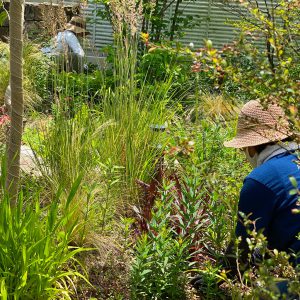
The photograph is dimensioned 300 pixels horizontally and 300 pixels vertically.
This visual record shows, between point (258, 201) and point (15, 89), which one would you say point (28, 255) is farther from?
point (258, 201)

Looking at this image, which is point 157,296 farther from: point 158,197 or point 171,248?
point 158,197

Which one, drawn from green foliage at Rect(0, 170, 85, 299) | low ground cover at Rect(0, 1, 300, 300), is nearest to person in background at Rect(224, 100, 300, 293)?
low ground cover at Rect(0, 1, 300, 300)

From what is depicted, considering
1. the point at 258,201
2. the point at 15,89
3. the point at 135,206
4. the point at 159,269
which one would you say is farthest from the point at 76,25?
the point at 258,201

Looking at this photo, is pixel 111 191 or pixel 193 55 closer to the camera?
pixel 193 55

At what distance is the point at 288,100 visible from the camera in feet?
7.27

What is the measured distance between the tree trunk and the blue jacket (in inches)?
52.1

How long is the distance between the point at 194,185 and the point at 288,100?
6.08 ft

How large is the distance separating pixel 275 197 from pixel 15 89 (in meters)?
1.53

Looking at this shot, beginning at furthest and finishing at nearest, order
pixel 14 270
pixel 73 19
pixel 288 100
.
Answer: pixel 73 19 → pixel 14 270 → pixel 288 100

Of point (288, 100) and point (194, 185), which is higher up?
point (288, 100)

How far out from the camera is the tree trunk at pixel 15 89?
3723 millimetres

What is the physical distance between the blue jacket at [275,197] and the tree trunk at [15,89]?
4.34 ft

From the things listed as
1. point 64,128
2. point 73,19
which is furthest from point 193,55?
point 73,19

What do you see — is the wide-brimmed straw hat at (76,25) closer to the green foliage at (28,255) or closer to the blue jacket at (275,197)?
the green foliage at (28,255)
